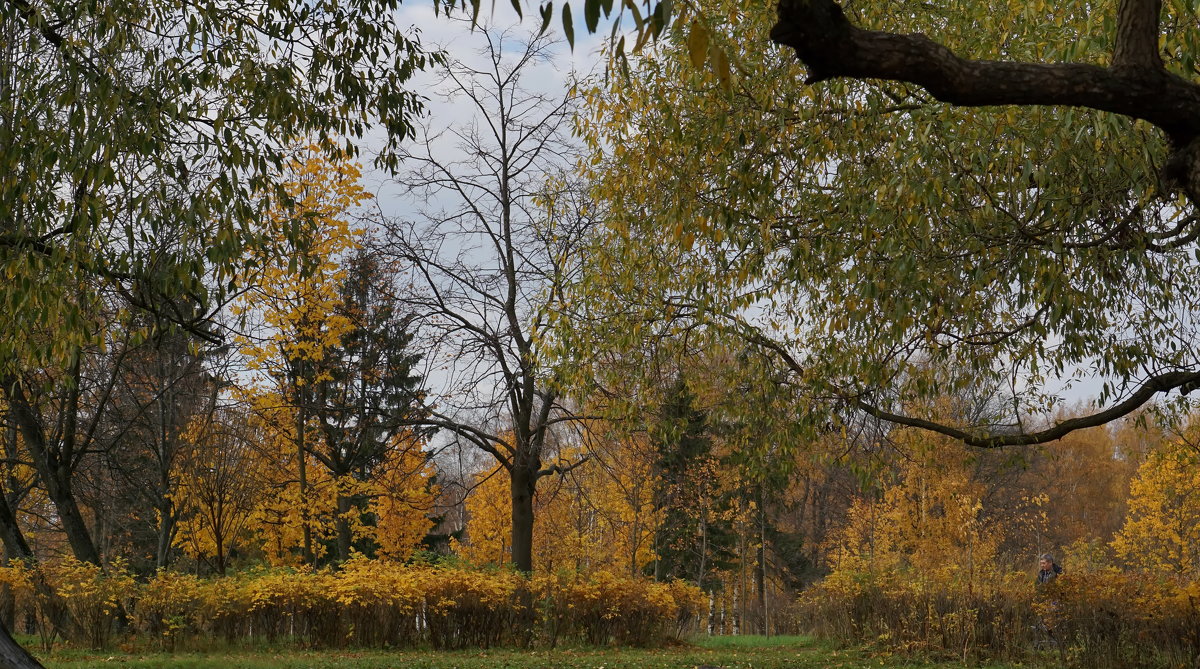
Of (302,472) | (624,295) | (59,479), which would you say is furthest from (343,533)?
(624,295)

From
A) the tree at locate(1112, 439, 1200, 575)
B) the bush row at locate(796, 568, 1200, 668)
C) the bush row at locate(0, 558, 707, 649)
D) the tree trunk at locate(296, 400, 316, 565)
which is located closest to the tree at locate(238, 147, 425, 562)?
the tree trunk at locate(296, 400, 316, 565)

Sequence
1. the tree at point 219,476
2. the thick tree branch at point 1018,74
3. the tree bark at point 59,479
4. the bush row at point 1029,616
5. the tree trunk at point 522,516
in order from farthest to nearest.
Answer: the tree trunk at point 522,516 < the tree at point 219,476 < the tree bark at point 59,479 < the bush row at point 1029,616 < the thick tree branch at point 1018,74

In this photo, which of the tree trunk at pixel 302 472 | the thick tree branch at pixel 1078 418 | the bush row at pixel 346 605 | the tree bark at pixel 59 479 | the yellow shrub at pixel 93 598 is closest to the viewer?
the thick tree branch at pixel 1078 418

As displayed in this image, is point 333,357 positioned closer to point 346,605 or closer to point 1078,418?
point 346,605

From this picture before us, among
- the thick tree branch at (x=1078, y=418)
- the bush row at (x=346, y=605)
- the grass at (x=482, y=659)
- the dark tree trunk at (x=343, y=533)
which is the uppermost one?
the thick tree branch at (x=1078, y=418)

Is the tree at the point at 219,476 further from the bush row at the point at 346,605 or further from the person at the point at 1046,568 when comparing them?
the person at the point at 1046,568

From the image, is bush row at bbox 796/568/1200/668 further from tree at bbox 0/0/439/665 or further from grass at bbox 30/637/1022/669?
A: tree at bbox 0/0/439/665

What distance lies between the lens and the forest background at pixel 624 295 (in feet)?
19.0

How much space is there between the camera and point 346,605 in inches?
496

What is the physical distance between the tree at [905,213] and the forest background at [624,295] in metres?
0.04

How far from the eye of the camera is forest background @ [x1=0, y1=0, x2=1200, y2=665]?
5789 millimetres

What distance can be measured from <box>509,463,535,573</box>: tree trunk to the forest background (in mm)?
86

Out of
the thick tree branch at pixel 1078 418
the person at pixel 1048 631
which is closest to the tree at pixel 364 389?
the thick tree branch at pixel 1078 418

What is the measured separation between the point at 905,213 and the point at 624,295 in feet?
13.4
